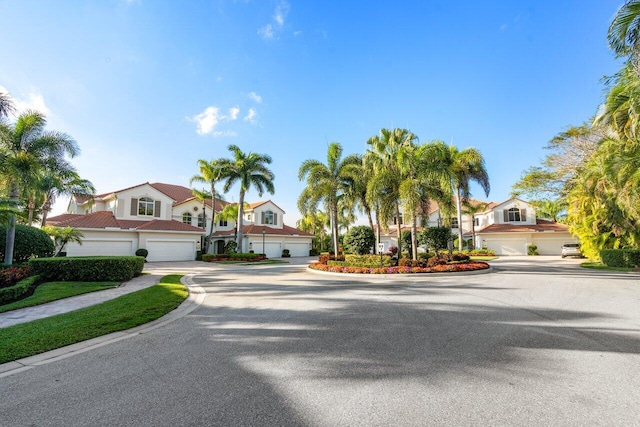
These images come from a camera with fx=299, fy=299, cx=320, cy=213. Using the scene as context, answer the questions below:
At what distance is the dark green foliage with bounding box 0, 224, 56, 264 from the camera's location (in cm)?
1310

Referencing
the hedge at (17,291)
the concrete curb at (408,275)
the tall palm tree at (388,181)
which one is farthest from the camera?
the tall palm tree at (388,181)

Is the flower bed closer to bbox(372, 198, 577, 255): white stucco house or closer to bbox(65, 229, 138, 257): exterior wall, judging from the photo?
bbox(372, 198, 577, 255): white stucco house

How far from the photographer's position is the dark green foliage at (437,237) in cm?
2034

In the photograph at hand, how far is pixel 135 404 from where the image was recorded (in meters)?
3.05

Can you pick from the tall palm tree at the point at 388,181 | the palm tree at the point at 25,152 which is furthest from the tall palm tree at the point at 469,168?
the palm tree at the point at 25,152

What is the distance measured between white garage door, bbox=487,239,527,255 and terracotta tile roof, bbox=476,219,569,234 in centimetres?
136

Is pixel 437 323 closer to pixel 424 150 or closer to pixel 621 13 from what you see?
pixel 621 13

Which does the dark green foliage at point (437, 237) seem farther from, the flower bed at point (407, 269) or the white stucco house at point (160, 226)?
the white stucco house at point (160, 226)

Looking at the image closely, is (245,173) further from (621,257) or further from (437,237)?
(621,257)

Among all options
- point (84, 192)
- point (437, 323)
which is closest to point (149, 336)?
point (437, 323)

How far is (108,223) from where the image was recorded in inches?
1013

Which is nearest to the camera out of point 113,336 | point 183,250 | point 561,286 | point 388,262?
point 113,336

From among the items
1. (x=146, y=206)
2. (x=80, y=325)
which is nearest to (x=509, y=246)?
(x=146, y=206)

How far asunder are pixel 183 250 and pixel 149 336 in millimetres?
26038
